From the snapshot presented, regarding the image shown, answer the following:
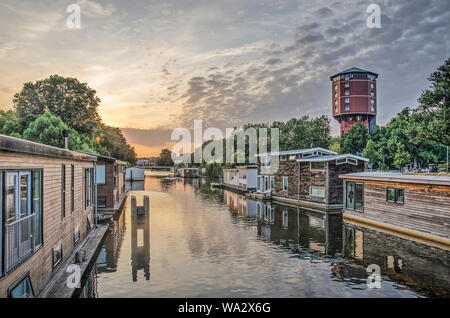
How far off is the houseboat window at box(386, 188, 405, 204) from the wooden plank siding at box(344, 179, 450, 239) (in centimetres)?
17

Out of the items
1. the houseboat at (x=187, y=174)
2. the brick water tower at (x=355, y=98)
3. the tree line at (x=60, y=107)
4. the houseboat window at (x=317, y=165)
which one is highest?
the brick water tower at (x=355, y=98)

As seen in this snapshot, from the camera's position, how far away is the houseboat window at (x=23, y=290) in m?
6.90

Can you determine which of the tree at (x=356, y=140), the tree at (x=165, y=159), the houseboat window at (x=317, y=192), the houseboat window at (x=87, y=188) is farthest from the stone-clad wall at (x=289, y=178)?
the tree at (x=165, y=159)

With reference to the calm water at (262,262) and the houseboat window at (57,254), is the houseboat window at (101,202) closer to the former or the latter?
the calm water at (262,262)

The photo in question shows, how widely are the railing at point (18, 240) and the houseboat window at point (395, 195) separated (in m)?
16.9

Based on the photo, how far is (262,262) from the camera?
1334 centimetres

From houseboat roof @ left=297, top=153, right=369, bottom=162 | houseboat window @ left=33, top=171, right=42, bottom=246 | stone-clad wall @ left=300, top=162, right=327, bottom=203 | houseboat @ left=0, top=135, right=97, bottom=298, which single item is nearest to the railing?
houseboat @ left=0, top=135, right=97, bottom=298

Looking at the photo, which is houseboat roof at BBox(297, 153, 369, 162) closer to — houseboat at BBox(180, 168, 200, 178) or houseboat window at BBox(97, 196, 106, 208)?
houseboat window at BBox(97, 196, 106, 208)

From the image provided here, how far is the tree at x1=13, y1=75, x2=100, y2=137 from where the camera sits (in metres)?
45.0

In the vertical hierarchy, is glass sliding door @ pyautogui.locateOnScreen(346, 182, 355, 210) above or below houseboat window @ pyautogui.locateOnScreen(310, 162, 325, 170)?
below

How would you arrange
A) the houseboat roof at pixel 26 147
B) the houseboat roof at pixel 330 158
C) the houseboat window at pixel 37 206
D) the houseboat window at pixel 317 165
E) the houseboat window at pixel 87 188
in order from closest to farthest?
the houseboat roof at pixel 26 147 < the houseboat window at pixel 37 206 < the houseboat window at pixel 87 188 < the houseboat roof at pixel 330 158 < the houseboat window at pixel 317 165

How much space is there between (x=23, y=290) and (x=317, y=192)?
2440cm
